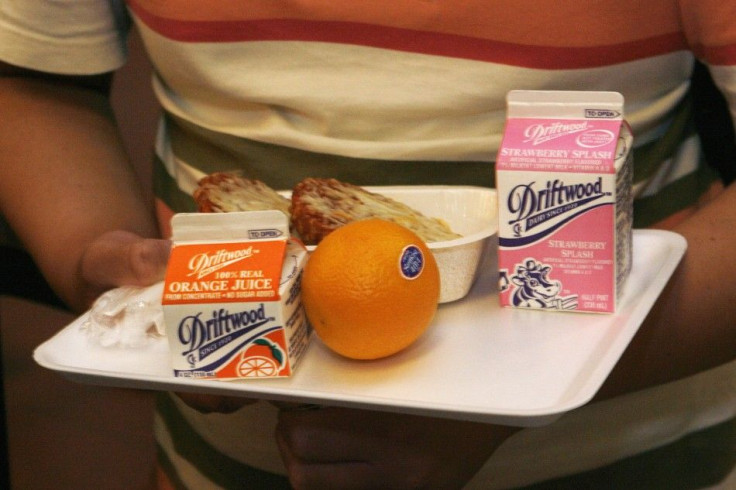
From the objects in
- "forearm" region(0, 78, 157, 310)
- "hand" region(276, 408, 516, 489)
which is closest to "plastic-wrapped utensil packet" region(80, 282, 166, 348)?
"hand" region(276, 408, 516, 489)

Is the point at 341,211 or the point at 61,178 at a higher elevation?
the point at 341,211

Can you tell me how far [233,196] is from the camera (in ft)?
2.62

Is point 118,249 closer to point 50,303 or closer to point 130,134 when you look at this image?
point 50,303

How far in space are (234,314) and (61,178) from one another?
47cm

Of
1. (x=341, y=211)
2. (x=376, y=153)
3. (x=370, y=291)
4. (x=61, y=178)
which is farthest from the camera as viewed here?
(x=61, y=178)

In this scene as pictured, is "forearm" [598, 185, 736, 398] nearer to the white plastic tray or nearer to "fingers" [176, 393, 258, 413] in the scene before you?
the white plastic tray

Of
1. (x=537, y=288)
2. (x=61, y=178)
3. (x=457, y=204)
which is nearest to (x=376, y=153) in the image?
(x=457, y=204)

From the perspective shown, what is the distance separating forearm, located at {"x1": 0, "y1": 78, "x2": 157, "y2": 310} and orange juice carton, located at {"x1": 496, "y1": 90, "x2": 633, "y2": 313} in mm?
463

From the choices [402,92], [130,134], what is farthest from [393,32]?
[130,134]

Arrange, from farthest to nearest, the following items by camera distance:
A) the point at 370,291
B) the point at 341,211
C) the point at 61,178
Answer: the point at 61,178 < the point at 341,211 < the point at 370,291

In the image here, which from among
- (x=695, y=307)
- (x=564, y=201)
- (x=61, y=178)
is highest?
(x=564, y=201)

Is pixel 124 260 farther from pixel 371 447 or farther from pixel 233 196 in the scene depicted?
pixel 371 447

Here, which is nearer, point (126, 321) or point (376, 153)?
point (126, 321)

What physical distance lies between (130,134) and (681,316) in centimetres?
126
